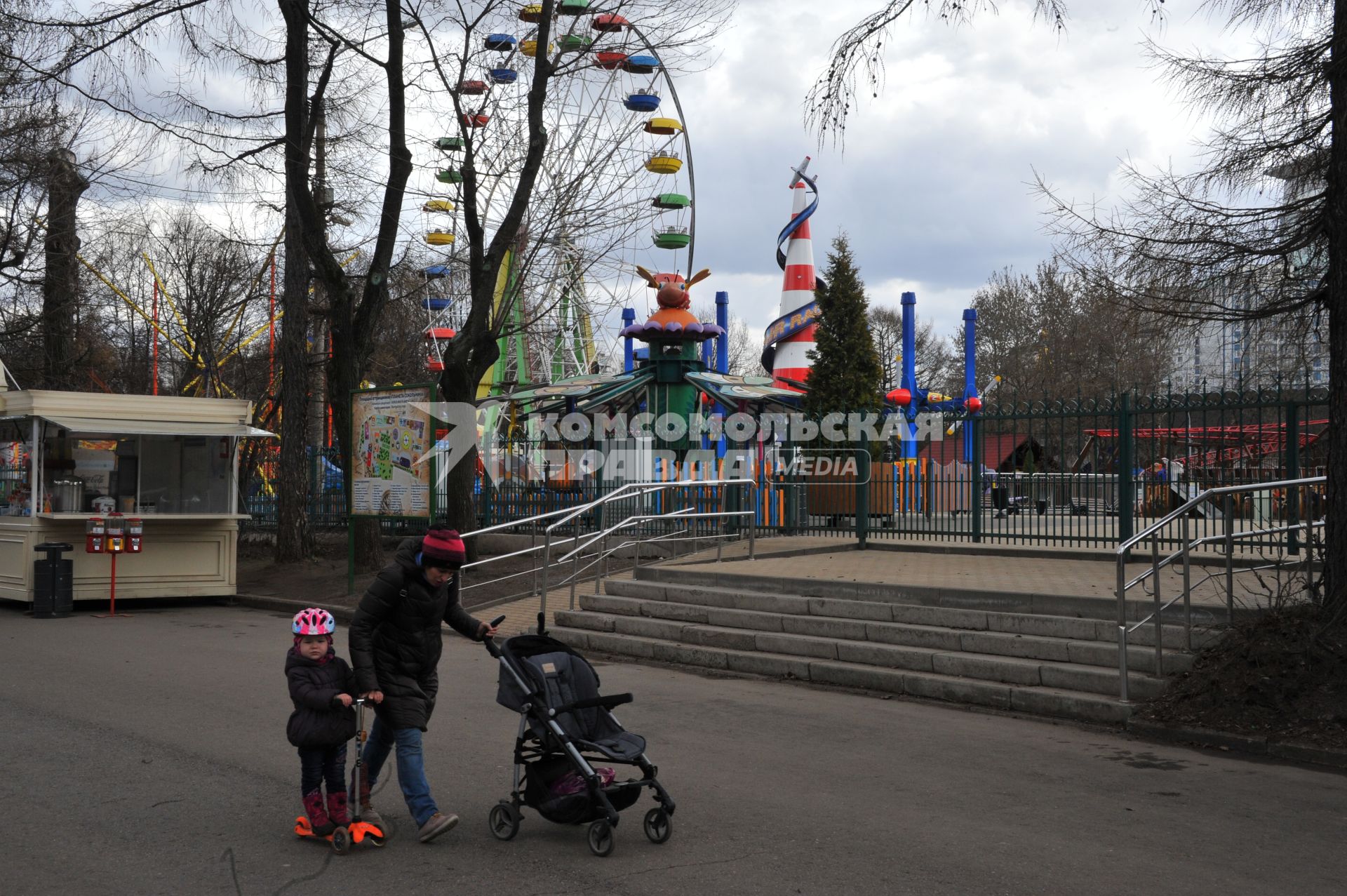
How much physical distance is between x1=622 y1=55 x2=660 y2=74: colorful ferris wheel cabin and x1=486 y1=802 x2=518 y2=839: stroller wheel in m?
17.9

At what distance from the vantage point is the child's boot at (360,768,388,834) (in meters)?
5.83

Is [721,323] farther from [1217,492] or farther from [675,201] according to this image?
[1217,492]

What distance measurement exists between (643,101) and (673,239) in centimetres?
602

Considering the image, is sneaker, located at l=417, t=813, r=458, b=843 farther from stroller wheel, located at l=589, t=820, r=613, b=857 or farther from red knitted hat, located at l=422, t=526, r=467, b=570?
red knitted hat, located at l=422, t=526, r=467, b=570

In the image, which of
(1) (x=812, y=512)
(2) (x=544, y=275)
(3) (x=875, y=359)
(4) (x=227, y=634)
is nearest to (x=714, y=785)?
(4) (x=227, y=634)

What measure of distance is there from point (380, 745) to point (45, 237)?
23221 millimetres

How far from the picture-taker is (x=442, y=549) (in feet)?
19.2

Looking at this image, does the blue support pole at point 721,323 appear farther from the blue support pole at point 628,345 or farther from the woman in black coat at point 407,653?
the woman in black coat at point 407,653

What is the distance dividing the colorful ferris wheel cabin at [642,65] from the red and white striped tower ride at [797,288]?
46.7 ft

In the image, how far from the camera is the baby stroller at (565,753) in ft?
19.1

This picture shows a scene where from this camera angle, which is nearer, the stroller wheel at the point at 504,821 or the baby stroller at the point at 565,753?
the baby stroller at the point at 565,753

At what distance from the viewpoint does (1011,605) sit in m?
11.3

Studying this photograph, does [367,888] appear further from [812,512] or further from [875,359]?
[875,359]

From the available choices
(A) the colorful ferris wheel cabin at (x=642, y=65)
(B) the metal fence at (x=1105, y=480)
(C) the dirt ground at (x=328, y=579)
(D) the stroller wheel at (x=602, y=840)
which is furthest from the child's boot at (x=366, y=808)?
(A) the colorful ferris wheel cabin at (x=642, y=65)
